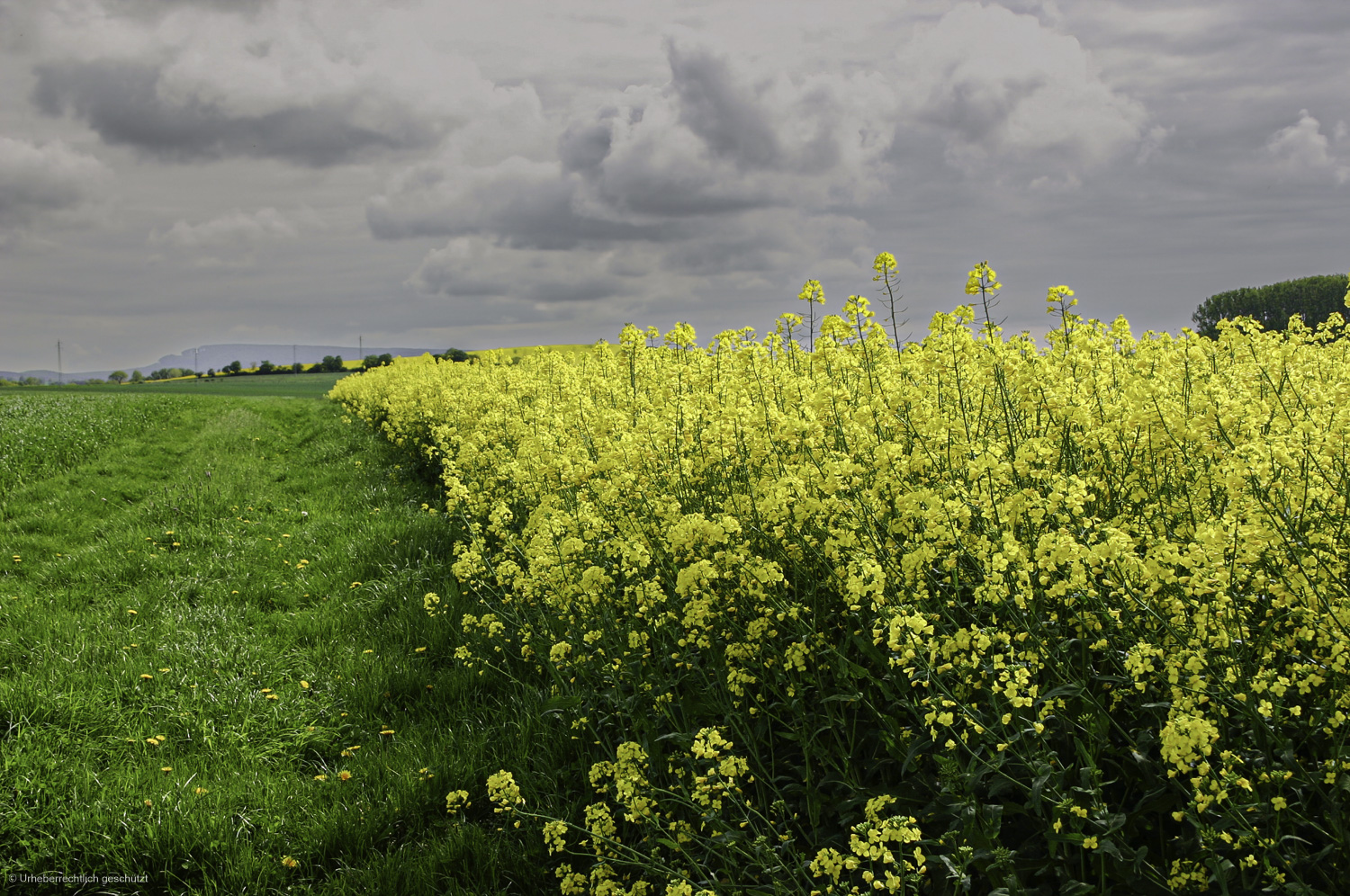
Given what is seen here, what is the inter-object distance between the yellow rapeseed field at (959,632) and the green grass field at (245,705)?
17.4 inches

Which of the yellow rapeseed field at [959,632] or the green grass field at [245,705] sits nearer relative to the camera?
the yellow rapeseed field at [959,632]

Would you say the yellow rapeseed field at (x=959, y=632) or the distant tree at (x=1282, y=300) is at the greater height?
the distant tree at (x=1282, y=300)

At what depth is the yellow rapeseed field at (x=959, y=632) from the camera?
242 centimetres

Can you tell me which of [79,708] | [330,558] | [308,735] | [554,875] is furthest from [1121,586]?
[330,558]

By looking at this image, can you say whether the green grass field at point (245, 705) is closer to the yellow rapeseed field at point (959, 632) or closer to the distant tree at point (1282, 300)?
the yellow rapeseed field at point (959, 632)

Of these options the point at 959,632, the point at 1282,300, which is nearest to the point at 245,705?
the point at 959,632

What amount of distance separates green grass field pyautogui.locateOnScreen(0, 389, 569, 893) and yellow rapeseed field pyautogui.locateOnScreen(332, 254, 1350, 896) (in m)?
0.44

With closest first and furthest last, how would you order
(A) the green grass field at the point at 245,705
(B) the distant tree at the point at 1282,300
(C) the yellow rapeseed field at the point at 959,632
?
(C) the yellow rapeseed field at the point at 959,632 → (A) the green grass field at the point at 245,705 → (B) the distant tree at the point at 1282,300

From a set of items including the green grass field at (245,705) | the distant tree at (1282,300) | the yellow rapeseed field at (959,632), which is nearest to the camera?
the yellow rapeseed field at (959,632)

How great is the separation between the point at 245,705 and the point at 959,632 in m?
4.69

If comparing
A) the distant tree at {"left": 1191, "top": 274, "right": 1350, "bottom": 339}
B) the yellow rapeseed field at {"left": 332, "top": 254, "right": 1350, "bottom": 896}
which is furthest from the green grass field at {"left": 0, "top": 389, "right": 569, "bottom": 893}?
the distant tree at {"left": 1191, "top": 274, "right": 1350, "bottom": 339}

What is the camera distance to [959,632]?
2.53 metres

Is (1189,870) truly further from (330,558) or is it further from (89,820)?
(330,558)

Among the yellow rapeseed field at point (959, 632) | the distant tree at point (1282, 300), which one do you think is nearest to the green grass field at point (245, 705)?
the yellow rapeseed field at point (959, 632)
